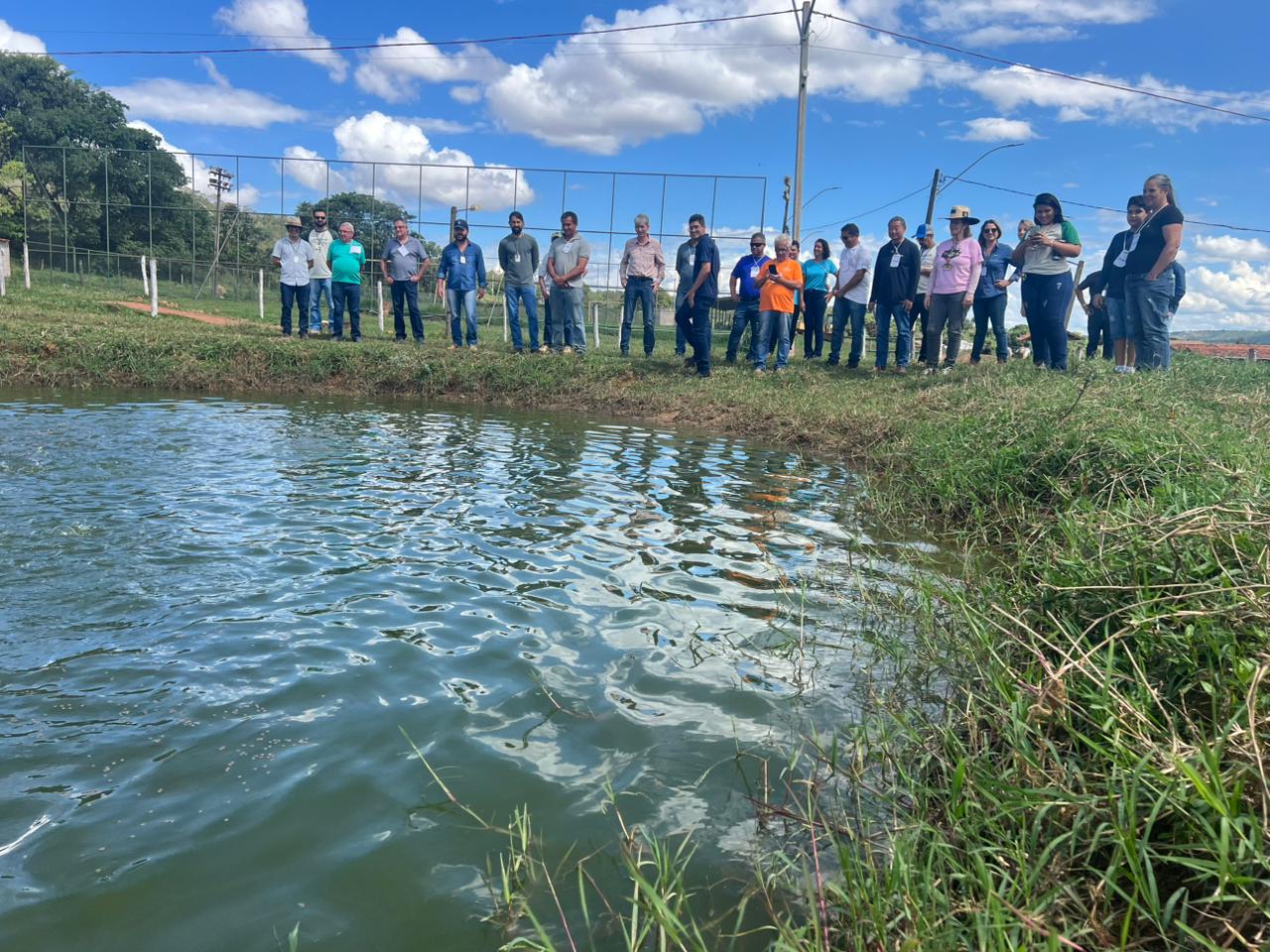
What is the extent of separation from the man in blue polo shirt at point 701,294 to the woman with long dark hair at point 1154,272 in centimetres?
491

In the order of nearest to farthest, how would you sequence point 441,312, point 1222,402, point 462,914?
point 462,914
point 1222,402
point 441,312

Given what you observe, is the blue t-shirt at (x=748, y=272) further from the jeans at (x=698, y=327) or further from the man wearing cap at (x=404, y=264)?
the man wearing cap at (x=404, y=264)

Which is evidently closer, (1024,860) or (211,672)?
(1024,860)

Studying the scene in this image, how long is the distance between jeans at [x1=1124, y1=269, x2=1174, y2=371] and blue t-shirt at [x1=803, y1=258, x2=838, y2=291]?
14.6 ft

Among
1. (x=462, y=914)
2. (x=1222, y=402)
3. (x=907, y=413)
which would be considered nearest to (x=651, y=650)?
(x=462, y=914)

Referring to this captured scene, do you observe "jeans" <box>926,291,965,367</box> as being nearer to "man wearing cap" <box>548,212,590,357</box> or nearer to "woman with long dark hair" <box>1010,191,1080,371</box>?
"woman with long dark hair" <box>1010,191,1080,371</box>

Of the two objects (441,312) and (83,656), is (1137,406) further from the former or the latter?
(441,312)

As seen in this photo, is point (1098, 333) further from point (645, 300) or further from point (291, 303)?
point (291, 303)

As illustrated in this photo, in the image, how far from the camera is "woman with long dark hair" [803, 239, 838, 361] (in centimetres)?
1222

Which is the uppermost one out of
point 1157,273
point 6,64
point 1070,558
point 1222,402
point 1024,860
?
point 6,64

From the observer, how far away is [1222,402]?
23.1 feet

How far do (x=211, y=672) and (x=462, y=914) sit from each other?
4.98 ft

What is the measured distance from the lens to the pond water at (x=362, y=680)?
77.0 inches

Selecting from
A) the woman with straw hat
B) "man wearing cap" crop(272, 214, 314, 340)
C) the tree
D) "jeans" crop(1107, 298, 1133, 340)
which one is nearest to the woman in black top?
"jeans" crop(1107, 298, 1133, 340)
